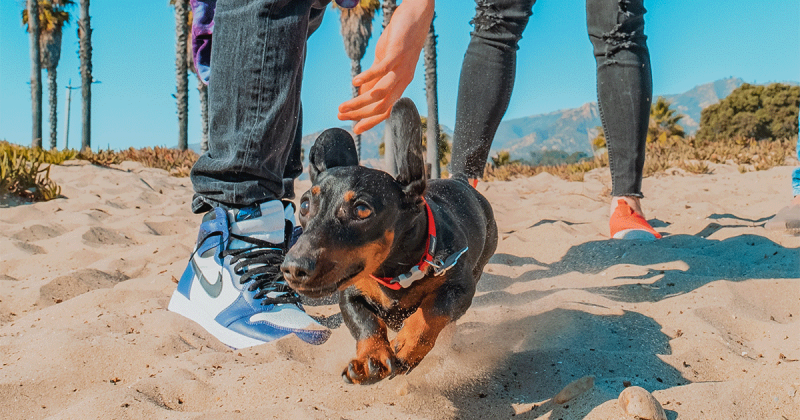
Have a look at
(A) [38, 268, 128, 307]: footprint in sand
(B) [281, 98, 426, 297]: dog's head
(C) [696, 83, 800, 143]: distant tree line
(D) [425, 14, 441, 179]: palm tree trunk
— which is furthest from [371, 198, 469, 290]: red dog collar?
(C) [696, 83, 800, 143]: distant tree line

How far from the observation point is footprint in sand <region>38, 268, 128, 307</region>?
269 centimetres

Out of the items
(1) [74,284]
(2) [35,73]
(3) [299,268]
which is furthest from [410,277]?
(2) [35,73]

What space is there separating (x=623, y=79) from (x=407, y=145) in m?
1.95

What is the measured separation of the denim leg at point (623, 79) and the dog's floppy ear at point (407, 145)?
73.6 inches

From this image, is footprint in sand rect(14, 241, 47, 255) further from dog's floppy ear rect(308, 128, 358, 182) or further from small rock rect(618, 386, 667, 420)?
small rock rect(618, 386, 667, 420)

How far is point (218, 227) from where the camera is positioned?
7.48 feet

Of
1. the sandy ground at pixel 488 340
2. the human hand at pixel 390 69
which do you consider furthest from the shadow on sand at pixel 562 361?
the human hand at pixel 390 69

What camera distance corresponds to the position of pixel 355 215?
1522mm

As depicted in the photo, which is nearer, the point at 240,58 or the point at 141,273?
the point at 240,58

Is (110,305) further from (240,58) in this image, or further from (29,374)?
(240,58)

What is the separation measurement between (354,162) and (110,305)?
1.41 m

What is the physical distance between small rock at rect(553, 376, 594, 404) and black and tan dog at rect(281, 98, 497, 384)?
0.38 meters

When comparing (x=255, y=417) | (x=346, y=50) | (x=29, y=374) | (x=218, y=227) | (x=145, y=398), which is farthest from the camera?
(x=346, y=50)

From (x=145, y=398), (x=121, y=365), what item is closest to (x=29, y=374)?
(x=121, y=365)
